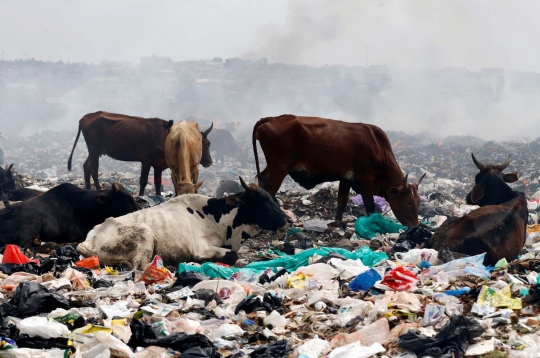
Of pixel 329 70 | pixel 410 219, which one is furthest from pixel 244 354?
pixel 329 70

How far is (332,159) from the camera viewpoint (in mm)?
9773

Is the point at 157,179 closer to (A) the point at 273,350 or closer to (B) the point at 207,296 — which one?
(B) the point at 207,296

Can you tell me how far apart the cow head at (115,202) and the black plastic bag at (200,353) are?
14.3 ft

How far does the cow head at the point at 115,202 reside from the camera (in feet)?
27.4

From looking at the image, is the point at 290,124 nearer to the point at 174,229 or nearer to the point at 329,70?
the point at 174,229

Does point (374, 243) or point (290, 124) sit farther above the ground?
point (290, 124)

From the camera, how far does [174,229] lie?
24.8 ft

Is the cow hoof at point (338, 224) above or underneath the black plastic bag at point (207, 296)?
underneath

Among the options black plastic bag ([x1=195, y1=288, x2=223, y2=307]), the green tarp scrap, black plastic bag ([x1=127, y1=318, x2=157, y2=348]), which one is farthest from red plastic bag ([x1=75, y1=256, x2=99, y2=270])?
black plastic bag ([x1=127, y1=318, x2=157, y2=348])

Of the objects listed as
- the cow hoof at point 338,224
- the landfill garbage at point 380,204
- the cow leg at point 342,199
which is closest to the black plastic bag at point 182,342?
the cow hoof at point 338,224

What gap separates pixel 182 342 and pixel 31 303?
1.29 metres

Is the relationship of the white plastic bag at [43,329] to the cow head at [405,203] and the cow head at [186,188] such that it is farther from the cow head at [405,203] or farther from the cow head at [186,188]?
the cow head at [405,203]

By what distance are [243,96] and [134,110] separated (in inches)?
250

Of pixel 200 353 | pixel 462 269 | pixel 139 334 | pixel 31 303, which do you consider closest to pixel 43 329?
pixel 139 334
